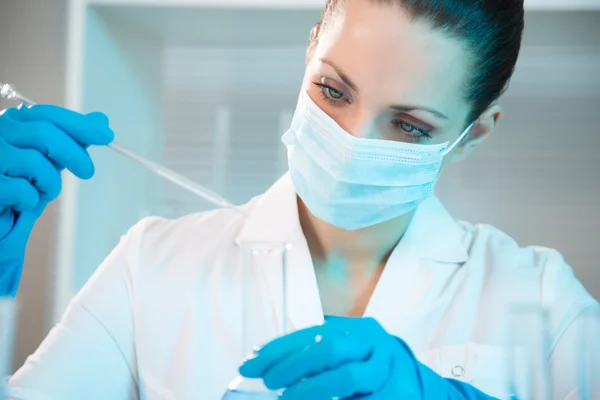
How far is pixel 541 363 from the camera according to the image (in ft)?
2.77

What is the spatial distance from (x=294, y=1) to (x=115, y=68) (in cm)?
70

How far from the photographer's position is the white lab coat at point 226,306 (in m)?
1.19

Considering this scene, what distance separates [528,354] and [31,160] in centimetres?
72

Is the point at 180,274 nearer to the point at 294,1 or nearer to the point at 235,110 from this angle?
the point at 294,1

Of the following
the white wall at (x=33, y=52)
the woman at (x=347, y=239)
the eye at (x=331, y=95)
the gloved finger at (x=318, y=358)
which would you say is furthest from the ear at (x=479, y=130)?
the white wall at (x=33, y=52)

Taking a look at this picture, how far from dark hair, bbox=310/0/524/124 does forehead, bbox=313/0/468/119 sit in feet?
0.06

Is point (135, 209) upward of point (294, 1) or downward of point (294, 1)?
downward

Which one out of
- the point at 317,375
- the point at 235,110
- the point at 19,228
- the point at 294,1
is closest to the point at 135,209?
the point at 235,110

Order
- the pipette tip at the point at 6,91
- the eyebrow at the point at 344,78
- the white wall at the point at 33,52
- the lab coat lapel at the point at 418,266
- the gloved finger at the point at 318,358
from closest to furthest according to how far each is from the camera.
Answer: the gloved finger at the point at 318,358 → the pipette tip at the point at 6,91 → the eyebrow at the point at 344,78 → the lab coat lapel at the point at 418,266 → the white wall at the point at 33,52

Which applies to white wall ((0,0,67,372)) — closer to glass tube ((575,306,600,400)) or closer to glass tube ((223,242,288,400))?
glass tube ((223,242,288,400))

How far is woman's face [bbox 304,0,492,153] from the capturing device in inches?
43.5

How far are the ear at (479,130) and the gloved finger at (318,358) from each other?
61 cm

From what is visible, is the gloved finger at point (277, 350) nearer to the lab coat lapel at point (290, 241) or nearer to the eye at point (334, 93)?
the lab coat lapel at point (290, 241)

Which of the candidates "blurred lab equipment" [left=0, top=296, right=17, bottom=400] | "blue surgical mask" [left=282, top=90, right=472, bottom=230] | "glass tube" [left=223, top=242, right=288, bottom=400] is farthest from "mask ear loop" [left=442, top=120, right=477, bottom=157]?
"blurred lab equipment" [left=0, top=296, right=17, bottom=400]
